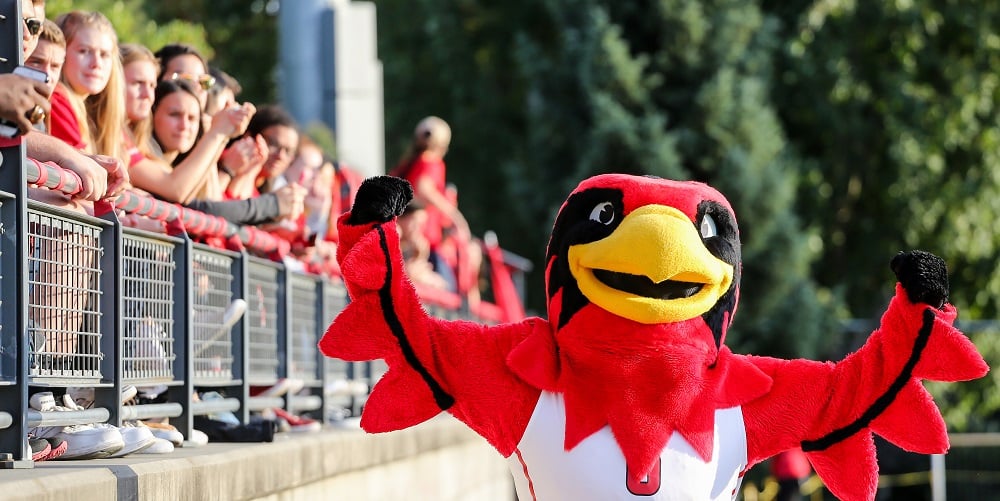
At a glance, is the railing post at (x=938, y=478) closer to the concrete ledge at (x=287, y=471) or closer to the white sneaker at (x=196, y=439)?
the concrete ledge at (x=287, y=471)

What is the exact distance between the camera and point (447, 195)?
16.0 m

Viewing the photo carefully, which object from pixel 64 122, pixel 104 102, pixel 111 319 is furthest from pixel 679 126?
pixel 111 319

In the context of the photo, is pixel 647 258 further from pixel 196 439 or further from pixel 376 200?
pixel 196 439

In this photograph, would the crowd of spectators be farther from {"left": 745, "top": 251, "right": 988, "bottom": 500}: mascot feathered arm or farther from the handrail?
{"left": 745, "top": 251, "right": 988, "bottom": 500}: mascot feathered arm

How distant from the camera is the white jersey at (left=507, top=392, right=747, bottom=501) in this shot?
5566mm

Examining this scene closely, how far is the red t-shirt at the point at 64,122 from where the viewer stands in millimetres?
6836

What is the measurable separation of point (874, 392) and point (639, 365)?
0.77m

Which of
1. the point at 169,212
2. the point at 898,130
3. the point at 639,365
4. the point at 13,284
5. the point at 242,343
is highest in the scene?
the point at 898,130

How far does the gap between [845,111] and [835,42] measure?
3.90 ft

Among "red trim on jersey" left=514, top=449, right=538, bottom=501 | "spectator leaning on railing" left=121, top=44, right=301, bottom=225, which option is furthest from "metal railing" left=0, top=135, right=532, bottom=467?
"red trim on jersey" left=514, top=449, right=538, bottom=501

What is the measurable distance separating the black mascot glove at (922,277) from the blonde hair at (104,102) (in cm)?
320

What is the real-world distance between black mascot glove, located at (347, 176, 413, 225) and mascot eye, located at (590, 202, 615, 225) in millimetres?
657

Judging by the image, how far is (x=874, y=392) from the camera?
5711mm

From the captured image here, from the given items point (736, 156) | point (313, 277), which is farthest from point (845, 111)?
point (313, 277)
